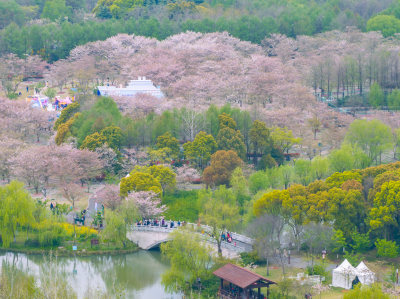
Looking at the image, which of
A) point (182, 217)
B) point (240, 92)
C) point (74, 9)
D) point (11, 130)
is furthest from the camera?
point (74, 9)

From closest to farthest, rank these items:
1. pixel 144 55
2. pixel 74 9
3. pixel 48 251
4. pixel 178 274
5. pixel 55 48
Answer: pixel 178 274, pixel 48 251, pixel 144 55, pixel 55 48, pixel 74 9

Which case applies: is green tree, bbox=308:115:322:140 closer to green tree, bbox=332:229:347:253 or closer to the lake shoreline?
green tree, bbox=332:229:347:253

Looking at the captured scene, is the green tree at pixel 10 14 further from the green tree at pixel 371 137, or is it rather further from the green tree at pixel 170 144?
the green tree at pixel 371 137

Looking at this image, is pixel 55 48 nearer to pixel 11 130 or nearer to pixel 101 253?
pixel 11 130

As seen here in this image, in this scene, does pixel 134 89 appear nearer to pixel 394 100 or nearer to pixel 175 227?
pixel 394 100

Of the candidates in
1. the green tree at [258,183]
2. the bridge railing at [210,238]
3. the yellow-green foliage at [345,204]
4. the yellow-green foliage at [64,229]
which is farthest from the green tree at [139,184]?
the yellow-green foliage at [345,204]

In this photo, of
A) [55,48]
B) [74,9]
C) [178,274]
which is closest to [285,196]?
[178,274]

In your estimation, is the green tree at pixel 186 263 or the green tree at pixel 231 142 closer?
the green tree at pixel 186 263

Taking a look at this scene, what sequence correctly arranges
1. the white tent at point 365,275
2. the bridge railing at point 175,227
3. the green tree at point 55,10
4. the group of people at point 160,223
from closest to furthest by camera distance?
1. the white tent at point 365,275
2. the bridge railing at point 175,227
3. the group of people at point 160,223
4. the green tree at point 55,10
